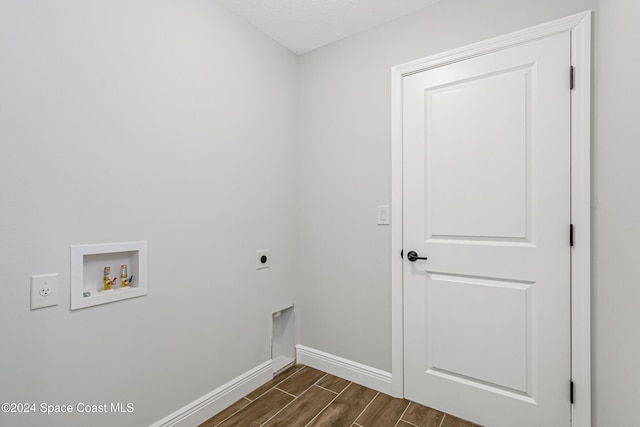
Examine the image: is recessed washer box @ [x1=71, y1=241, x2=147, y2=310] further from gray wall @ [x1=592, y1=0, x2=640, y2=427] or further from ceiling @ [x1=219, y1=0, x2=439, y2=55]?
gray wall @ [x1=592, y1=0, x2=640, y2=427]

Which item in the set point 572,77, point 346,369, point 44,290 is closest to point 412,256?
point 346,369

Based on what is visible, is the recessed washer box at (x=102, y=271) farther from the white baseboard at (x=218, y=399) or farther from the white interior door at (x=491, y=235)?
the white interior door at (x=491, y=235)

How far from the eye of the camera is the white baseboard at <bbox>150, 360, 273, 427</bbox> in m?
1.62

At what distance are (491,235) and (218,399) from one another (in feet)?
6.02

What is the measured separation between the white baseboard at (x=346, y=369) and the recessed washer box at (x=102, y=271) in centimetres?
137

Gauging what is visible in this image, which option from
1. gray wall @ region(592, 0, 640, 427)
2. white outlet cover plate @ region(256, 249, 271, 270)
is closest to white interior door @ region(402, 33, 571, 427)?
gray wall @ region(592, 0, 640, 427)

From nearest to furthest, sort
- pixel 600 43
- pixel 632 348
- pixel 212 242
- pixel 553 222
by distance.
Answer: pixel 632 348 < pixel 600 43 < pixel 553 222 < pixel 212 242

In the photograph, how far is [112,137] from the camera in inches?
54.5

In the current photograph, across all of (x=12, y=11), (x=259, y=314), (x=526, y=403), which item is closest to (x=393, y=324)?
(x=526, y=403)

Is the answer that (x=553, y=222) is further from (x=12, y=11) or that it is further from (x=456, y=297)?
(x=12, y=11)

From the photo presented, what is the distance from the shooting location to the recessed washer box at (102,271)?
1.27m

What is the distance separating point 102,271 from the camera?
1.41m

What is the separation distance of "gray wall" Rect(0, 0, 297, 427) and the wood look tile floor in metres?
0.21

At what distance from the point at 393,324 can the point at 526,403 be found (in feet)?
2.50
